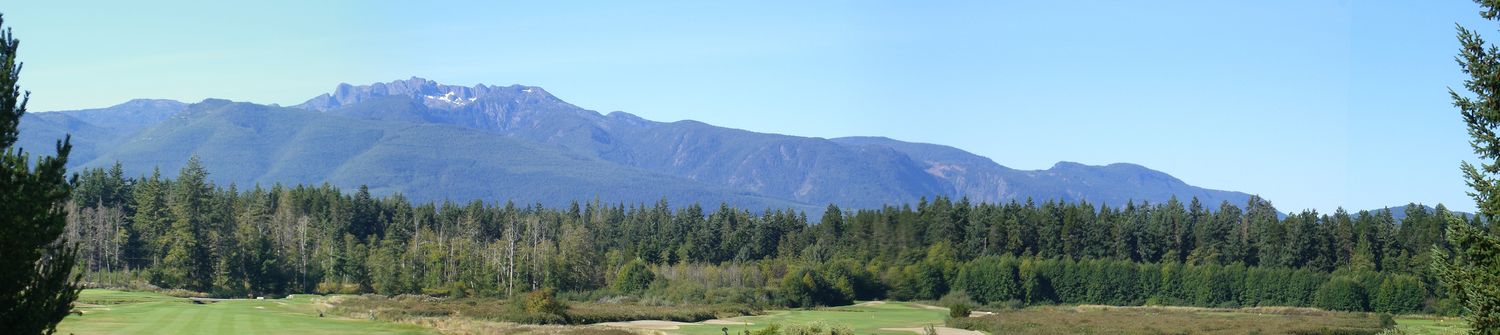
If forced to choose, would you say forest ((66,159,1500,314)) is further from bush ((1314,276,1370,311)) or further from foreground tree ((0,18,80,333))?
foreground tree ((0,18,80,333))

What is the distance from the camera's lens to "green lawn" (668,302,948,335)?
7794 cm

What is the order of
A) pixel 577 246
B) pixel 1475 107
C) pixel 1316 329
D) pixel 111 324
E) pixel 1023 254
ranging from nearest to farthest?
1. pixel 1475 107
2. pixel 111 324
3. pixel 1316 329
4. pixel 577 246
5. pixel 1023 254

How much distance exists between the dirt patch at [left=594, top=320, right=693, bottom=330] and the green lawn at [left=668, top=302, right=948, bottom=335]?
1.39 m

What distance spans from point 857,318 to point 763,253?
5319 centimetres

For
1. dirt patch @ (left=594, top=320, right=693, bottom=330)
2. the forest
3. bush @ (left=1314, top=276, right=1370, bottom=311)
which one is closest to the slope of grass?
bush @ (left=1314, top=276, right=1370, bottom=311)

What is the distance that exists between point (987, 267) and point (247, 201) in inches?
3271

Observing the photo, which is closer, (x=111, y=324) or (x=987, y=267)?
(x=111, y=324)

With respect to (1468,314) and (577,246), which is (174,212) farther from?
(1468,314)

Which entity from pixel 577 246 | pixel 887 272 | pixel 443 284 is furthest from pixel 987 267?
pixel 443 284

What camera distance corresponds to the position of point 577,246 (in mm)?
124562

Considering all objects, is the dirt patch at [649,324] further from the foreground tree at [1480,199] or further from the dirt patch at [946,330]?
the foreground tree at [1480,199]

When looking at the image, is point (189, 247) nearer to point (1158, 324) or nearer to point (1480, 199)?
point (1158, 324)

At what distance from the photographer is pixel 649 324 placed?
82.9 m

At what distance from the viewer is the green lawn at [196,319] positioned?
56138 millimetres
